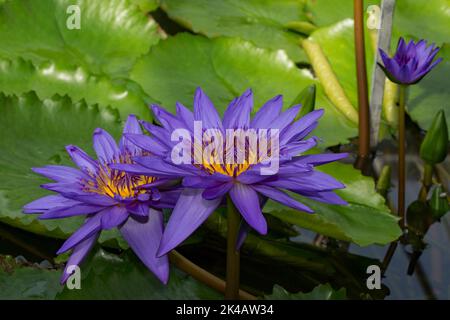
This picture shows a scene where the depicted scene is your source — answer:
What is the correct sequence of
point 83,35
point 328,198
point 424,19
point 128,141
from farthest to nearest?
point 424,19 → point 83,35 → point 128,141 → point 328,198

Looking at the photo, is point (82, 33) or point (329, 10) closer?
point (82, 33)

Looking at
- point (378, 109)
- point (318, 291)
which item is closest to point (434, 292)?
point (318, 291)

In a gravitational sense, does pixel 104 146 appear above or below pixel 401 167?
above

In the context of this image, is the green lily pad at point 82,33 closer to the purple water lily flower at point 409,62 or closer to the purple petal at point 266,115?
the purple water lily flower at point 409,62

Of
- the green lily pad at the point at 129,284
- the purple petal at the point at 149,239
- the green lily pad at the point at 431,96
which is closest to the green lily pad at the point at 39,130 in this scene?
the green lily pad at the point at 129,284

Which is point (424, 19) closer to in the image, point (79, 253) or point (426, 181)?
point (426, 181)

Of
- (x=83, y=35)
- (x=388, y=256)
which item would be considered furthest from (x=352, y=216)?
(x=83, y=35)

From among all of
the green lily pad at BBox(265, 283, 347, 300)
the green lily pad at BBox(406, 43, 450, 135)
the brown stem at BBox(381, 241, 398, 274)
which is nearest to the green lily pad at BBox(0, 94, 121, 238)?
the green lily pad at BBox(265, 283, 347, 300)

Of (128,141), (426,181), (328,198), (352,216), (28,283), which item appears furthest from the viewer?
Result: (426,181)
